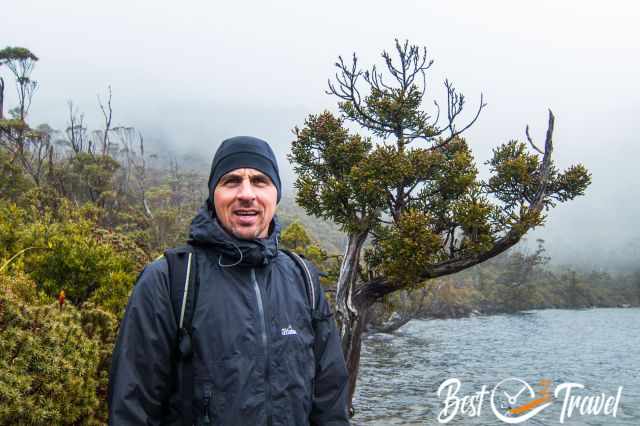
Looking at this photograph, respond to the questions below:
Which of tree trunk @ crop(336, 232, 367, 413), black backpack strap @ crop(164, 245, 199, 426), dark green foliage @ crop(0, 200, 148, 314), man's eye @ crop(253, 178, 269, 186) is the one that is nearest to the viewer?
black backpack strap @ crop(164, 245, 199, 426)

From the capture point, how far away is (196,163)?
173 metres

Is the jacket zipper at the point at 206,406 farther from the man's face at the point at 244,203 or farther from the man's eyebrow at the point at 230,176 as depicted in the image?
the man's eyebrow at the point at 230,176

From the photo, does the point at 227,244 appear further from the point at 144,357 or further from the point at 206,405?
the point at 206,405

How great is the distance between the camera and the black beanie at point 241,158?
2.76 metres

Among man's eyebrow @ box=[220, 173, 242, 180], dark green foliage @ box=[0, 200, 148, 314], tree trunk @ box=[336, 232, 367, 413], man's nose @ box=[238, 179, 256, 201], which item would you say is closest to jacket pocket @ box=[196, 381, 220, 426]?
man's nose @ box=[238, 179, 256, 201]

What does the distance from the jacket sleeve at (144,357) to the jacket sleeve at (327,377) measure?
83 centimetres

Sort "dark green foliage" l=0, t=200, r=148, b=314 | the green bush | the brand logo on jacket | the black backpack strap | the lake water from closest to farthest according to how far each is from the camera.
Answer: the black backpack strap → the brand logo on jacket → the green bush → "dark green foliage" l=0, t=200, r=148, b=314 → the lake water

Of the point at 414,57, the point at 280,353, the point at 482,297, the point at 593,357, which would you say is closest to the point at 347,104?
the point at 414,57

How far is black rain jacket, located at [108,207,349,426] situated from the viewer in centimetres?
227

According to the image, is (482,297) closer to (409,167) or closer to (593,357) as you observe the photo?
(593,357)

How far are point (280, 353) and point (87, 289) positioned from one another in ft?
19.6

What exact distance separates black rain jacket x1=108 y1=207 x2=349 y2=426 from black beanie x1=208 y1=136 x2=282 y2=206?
0.29 metres

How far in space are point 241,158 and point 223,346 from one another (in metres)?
1.06

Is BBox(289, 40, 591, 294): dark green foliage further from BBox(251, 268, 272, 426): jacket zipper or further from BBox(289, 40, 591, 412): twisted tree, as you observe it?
BBox(251, 268, 272, 426): jacket zipper
